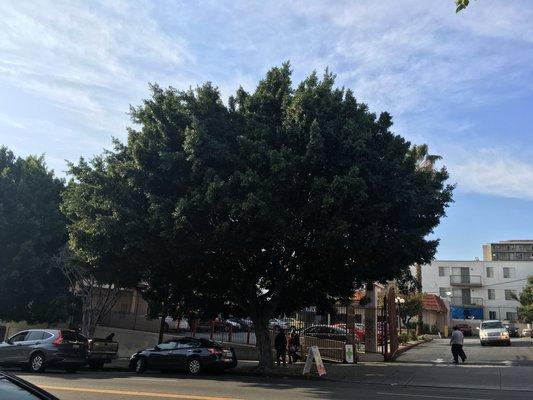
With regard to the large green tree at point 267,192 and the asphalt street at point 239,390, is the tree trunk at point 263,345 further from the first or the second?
the asphalt street at point 239,390

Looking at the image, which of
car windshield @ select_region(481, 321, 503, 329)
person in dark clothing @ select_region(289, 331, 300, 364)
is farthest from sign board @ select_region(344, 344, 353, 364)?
car windshield @ select_region(481, 321, 503, 329)

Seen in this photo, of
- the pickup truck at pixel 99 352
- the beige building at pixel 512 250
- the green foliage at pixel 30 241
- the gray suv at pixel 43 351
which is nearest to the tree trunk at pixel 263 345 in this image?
the pickup truck at pixel 99 352

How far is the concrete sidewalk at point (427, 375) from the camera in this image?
52.4 ft

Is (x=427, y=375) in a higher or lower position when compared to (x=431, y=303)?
lower

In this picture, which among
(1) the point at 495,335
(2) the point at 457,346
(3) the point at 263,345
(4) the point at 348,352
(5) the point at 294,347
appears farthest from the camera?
(1) the point at 495,335

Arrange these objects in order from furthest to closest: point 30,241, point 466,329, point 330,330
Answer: point 466,329 → point 330,330 → point 30,241

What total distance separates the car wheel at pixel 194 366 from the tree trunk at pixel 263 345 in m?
2.32

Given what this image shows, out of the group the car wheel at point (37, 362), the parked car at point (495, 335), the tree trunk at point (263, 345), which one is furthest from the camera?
the parked car at point (495, 335)

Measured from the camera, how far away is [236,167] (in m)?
16.3

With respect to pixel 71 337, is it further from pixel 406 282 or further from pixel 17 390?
pixel 17 390

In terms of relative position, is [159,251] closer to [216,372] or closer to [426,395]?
[216,372]

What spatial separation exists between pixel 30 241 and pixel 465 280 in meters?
63.3

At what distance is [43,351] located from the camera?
61.9 feet

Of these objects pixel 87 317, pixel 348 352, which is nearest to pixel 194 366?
pixel 348 352
